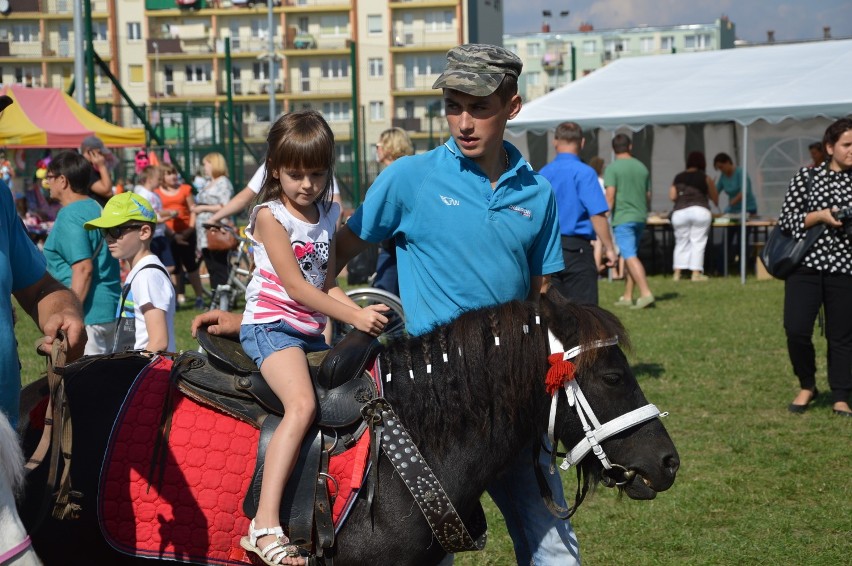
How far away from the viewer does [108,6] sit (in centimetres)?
5338

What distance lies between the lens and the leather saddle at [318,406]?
2.77 metres

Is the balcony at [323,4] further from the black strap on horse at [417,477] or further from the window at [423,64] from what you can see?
the black strap on horse at [417,477]

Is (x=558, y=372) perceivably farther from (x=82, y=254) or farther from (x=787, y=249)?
(x=787, y=249)

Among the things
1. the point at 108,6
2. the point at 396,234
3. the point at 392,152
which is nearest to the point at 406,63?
the point at 108,6

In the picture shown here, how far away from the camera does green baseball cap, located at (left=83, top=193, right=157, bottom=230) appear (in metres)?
4.82

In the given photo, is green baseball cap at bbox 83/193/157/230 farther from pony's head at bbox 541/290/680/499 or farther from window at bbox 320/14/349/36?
window at bbox 320/14/349/36

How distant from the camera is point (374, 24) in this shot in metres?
65.4

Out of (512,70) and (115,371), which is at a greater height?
(512,70)

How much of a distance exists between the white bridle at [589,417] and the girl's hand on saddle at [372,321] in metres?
0.53

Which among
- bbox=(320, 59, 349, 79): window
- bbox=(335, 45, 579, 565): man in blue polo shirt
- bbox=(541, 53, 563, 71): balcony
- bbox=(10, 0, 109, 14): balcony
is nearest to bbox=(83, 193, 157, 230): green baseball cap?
bbox=(335, 45, 579, 565): man in blue polo shirt

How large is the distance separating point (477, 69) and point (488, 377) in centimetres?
102

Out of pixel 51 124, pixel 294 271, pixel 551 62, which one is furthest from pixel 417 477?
pixel 551 62

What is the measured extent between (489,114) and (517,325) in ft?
2.41

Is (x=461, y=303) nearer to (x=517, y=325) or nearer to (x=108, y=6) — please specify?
(x=517, y=325)
